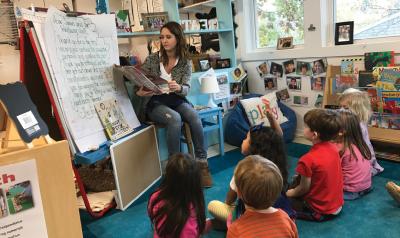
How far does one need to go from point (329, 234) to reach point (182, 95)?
1.46m

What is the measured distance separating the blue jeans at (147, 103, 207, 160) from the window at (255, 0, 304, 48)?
159 cm

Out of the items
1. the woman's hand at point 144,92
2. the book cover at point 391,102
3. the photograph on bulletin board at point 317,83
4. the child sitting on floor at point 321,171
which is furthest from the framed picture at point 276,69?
the child sitting on floor at point 321,171

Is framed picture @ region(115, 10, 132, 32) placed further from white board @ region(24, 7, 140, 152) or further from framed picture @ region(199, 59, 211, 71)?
framed picture @ region(199, 59, 211, 71)

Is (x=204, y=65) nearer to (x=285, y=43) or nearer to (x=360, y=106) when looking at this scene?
(x=285, y=43)

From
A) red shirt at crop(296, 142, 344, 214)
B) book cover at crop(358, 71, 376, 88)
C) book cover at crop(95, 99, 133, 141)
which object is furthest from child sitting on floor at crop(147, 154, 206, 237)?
book cover at crop(358, 71, 376, 88)

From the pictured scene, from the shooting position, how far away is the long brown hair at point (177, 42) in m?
2.59

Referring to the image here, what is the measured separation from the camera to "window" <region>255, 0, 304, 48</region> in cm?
Result: 340

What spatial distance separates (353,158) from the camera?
6.70 feet

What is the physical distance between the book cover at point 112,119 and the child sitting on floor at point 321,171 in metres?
1.18

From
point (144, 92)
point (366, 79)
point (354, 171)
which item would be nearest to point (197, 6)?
point (144, 92)

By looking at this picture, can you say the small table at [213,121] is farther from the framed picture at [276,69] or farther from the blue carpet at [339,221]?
the framed picture at [276,69]

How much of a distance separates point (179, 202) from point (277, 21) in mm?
2881

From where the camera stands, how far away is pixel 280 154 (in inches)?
62.2

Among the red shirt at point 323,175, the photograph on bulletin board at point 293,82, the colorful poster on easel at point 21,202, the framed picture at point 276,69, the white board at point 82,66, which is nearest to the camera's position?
the colorful poster on easel at point 21,202
